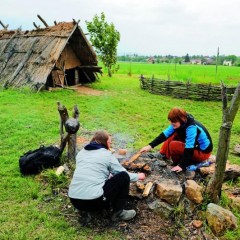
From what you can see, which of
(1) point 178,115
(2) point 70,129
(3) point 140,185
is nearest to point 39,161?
(2) point 70,129

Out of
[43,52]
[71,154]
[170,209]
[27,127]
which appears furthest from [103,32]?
[170,209]

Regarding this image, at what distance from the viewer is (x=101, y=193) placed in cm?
372

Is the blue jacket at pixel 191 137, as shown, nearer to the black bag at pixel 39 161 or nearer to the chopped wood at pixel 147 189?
the chopped wood at pixel 147 189

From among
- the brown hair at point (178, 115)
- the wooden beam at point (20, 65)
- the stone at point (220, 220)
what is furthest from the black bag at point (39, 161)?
the wooden beam at point (20, 65)

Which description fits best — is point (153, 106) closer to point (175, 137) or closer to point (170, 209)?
point (175, 137)

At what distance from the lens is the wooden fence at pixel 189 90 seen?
14984mm

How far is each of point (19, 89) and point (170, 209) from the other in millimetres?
11410

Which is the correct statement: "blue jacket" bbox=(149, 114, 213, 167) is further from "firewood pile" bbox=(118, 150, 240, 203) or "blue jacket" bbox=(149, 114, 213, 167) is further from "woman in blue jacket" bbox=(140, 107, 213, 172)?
"firewood pile" bbox=(118, 150, 240, 203)

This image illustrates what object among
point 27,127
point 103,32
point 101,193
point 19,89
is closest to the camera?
point 101,193

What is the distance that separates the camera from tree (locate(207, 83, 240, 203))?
3.74 m

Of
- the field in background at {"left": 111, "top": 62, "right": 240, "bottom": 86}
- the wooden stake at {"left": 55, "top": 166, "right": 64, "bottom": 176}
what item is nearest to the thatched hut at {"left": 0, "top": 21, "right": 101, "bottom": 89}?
the field in background at {"left": 111, "top": 62, "right": 240, "bottom": 86}

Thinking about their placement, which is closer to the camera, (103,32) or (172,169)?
(172,169)

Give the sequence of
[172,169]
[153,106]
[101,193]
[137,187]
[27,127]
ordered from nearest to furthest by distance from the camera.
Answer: [101,193] < [137,187] < [172,169] < [27,127] < [153,106]

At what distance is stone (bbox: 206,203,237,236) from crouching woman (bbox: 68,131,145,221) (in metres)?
0.99
